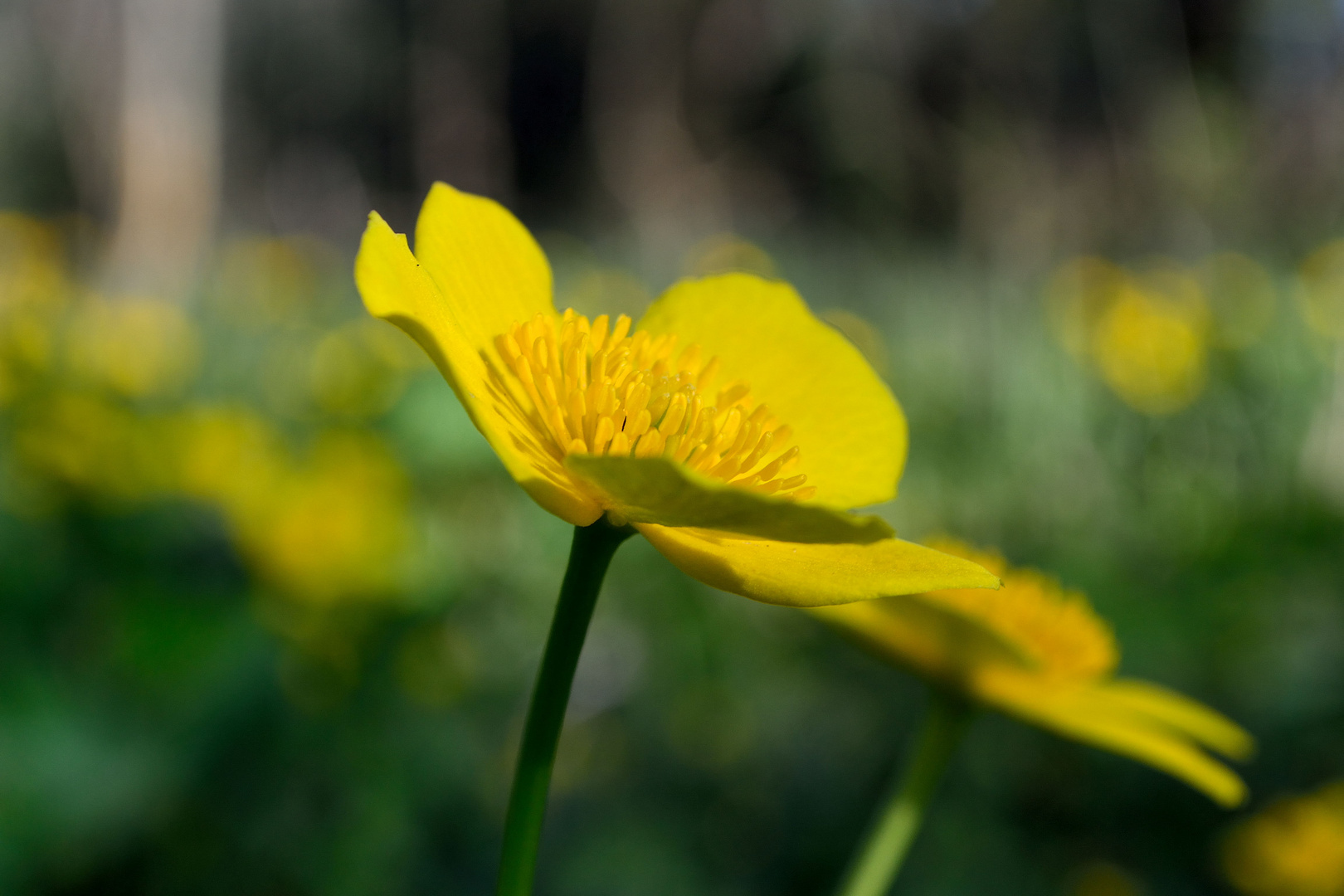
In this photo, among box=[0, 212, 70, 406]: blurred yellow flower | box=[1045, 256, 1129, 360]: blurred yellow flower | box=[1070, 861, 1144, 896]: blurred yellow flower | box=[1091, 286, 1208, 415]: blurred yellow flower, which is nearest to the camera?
box=[1070, 861, 1144, 896]: blurred yellow flower

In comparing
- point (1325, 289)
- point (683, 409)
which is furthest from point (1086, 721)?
point (1325, 289)

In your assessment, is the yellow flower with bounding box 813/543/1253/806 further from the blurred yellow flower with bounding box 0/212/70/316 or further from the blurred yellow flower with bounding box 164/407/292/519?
the blurred yellow flower with bounding box 0/212/70/316

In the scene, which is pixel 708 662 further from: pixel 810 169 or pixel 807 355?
pixel 810 169

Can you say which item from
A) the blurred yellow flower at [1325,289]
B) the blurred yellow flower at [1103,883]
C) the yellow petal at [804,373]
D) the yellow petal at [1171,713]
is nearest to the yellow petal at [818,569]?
the yellow petal at [804,373]

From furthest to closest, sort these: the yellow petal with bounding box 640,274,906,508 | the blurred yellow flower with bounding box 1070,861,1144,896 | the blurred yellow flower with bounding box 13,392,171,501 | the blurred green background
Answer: the blurred yellow flower with bounding box 13,392,171,501
the blurred yellow flower with bounding box 1070,861,1144,896
the blurred green background
the yellow petal with bounding box 640,274,906,508

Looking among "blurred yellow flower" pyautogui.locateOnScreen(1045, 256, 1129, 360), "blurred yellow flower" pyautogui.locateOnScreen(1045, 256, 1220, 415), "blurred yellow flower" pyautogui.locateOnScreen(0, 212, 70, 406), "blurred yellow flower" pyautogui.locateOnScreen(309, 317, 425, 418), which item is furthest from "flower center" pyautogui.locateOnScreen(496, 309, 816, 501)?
"blurred yellow flower" pyautogui.locateOnScreen(1045, 256, 1129, 360)

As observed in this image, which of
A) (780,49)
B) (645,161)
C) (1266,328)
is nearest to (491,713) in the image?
(1266,328)

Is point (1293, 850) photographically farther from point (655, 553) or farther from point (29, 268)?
point (29, 268)
